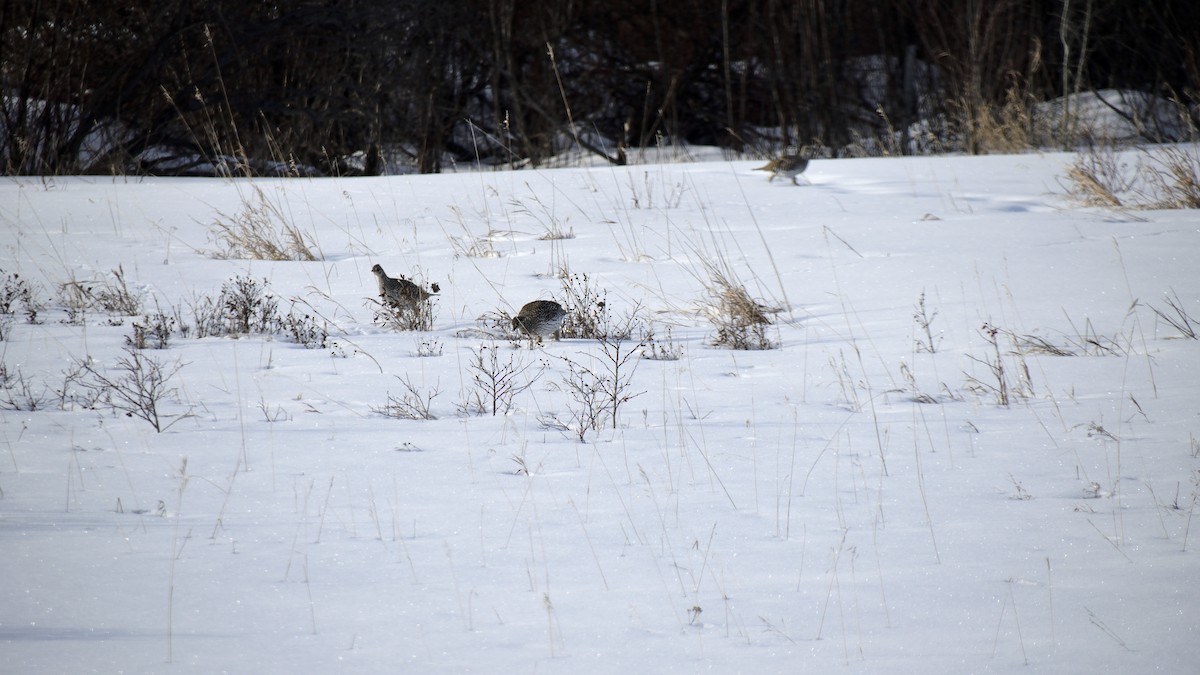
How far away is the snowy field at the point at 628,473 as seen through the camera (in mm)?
2191

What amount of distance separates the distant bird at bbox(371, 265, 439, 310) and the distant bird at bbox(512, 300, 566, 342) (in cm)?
63

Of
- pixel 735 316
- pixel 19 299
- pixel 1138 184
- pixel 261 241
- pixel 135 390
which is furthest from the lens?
pixel 1138 184

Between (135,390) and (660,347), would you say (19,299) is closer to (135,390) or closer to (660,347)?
(135,390)

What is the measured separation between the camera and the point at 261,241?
21.6 feet

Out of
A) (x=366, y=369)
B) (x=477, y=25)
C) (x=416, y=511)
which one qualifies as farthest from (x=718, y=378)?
(x=477, y=25)

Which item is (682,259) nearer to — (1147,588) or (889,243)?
(889,243)

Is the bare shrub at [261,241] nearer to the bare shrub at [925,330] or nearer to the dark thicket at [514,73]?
the dark thicket at [514,73]

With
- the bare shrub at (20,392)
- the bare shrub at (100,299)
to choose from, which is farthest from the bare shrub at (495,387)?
the bare shrub at (100,299)

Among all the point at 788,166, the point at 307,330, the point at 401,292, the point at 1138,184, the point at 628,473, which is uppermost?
the point at 788,166

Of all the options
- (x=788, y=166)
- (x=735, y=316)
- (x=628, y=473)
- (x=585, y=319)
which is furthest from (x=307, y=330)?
(x=788, y=166)

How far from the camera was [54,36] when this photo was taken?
11062 millimetres

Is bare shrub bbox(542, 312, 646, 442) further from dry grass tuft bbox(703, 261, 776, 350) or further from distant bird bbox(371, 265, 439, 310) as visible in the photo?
distant bird bbox(371, 265, 439, 310)

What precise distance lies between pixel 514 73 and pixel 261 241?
10091 millimetres

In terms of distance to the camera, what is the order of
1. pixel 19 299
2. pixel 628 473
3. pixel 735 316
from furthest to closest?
pixel 19 299, pixel 735 316, pixel 628 473
